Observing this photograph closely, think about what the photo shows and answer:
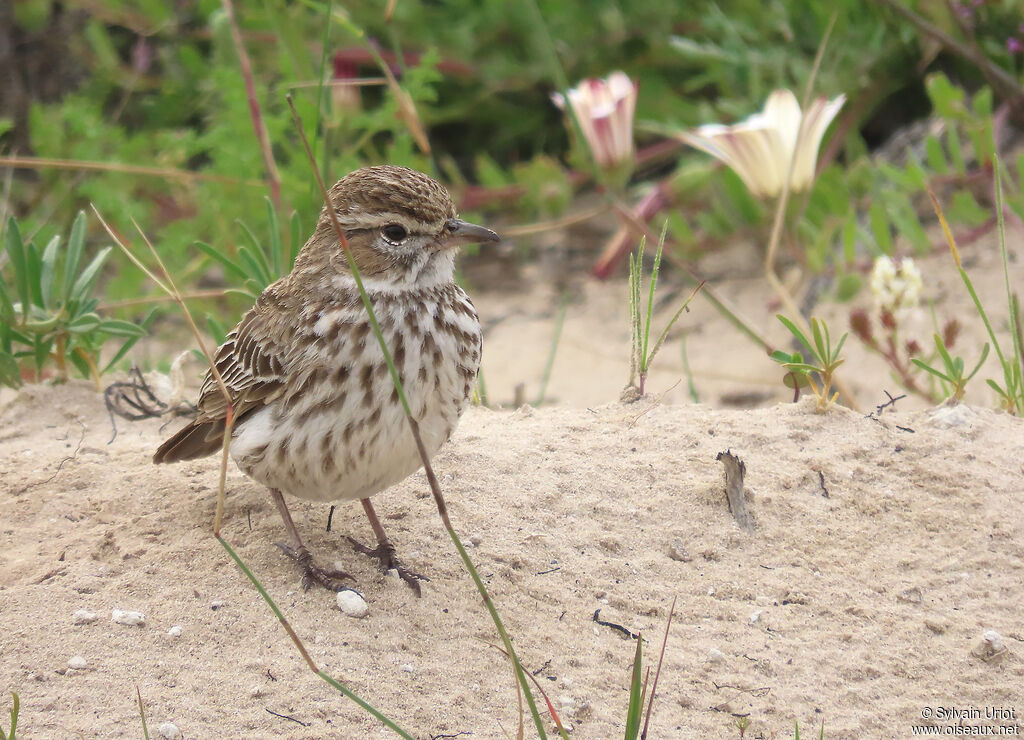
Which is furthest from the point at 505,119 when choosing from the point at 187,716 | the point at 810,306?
the point at 187,716

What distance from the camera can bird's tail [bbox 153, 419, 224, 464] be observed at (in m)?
3.61

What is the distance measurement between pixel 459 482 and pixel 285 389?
0.69 meters

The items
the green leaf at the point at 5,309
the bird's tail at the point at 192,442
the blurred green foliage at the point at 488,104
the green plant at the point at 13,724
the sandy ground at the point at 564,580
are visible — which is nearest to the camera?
the green plant at the point at 13,724

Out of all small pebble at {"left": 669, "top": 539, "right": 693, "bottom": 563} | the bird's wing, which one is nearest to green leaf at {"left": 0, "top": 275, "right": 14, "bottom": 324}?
the bird's wing

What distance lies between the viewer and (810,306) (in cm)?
559

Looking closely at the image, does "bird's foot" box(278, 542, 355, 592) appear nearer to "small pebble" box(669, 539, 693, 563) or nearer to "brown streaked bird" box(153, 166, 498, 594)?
"brown streaked bird" box(153, 166, 498, 594)

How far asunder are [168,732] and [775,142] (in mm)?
3153

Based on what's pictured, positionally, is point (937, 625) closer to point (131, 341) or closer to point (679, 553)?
point (679, 553)

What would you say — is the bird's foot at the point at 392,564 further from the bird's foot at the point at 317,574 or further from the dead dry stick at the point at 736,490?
the dead dry stick at the point at 736,490

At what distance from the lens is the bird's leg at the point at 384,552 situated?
330 cm

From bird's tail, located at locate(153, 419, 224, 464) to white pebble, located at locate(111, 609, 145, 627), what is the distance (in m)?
0.72

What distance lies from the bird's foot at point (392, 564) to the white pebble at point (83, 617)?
81 centimetres

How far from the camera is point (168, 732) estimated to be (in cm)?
263

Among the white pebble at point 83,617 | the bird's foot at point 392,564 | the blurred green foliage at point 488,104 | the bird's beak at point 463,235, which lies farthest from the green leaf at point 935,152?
the white pebble at point 83,617
